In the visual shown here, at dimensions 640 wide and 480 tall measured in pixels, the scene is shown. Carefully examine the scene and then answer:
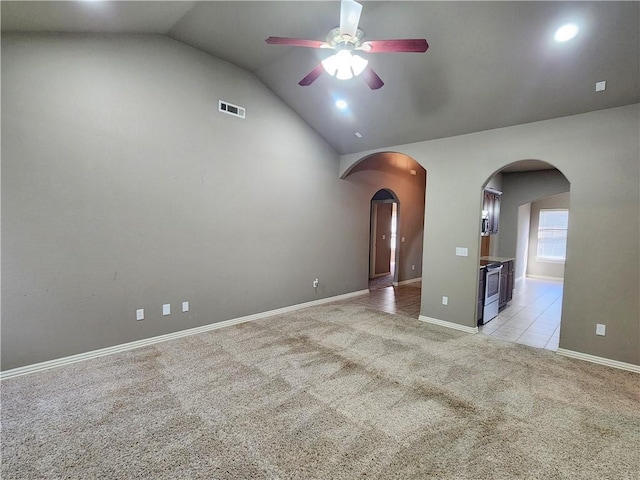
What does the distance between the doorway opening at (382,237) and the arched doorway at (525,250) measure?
263 centimetres

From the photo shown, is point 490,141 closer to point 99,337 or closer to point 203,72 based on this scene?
point 203,72

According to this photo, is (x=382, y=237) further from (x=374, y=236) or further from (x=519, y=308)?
(x=519, y=308)

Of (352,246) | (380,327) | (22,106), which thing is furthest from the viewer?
(352,246)

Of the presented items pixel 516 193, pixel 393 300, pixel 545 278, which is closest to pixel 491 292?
pixel 393 300

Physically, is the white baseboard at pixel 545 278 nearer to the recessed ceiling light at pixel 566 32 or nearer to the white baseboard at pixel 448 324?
the white baseboard at pixel 448 324

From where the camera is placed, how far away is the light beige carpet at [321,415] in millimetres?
1867

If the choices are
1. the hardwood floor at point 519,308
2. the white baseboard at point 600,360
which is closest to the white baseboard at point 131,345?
the hardwood floor at point 519,308

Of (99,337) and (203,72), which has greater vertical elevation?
(203,72)

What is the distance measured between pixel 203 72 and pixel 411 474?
189 inches

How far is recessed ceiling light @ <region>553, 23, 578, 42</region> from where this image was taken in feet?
8.63

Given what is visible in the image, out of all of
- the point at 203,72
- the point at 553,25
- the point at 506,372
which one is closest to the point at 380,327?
the point at 506,372

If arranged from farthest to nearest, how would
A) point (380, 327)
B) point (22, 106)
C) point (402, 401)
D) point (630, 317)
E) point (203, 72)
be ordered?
point (380, 327), point (203, 72), point (630, 317), point (22, 106), point (402, 401)

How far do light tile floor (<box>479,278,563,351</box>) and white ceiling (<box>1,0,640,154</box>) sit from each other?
2.95m

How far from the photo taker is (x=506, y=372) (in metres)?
3.13
